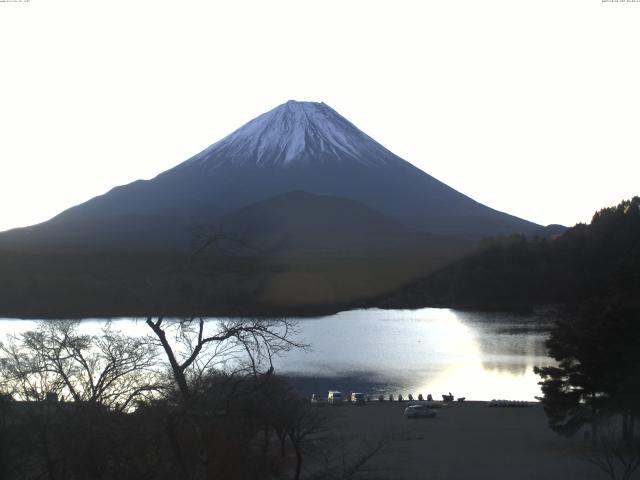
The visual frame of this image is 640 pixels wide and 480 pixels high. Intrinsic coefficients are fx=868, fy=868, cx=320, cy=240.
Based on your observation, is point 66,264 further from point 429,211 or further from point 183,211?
point 429,211

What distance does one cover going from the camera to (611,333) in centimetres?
949

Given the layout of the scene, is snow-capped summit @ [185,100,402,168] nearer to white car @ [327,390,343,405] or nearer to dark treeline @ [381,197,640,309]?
dark treeline @ [381,197,640,309]

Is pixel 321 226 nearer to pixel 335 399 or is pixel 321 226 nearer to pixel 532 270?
pixel 532 270

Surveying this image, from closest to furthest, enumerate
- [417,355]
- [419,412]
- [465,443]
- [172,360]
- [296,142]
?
[172,360], [465,443], [419,412], [417,355], [296,142]

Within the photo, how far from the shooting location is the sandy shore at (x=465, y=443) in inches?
342

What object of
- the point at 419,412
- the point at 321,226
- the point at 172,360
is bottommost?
the point at 419,412

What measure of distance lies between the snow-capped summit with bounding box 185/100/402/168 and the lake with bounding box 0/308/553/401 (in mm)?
44213

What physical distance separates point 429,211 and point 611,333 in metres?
61.1

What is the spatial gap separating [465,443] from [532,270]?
35.0m

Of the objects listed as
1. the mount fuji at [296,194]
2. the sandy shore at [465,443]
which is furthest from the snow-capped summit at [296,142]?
the sandy shore at [465,443]

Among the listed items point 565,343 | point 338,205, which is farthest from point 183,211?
point 565,343

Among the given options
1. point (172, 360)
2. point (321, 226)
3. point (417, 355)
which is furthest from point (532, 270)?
point (172, 360)

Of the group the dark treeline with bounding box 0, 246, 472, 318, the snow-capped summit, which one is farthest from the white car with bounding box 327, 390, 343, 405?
the snow-capped summit

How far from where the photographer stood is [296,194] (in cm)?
6538
